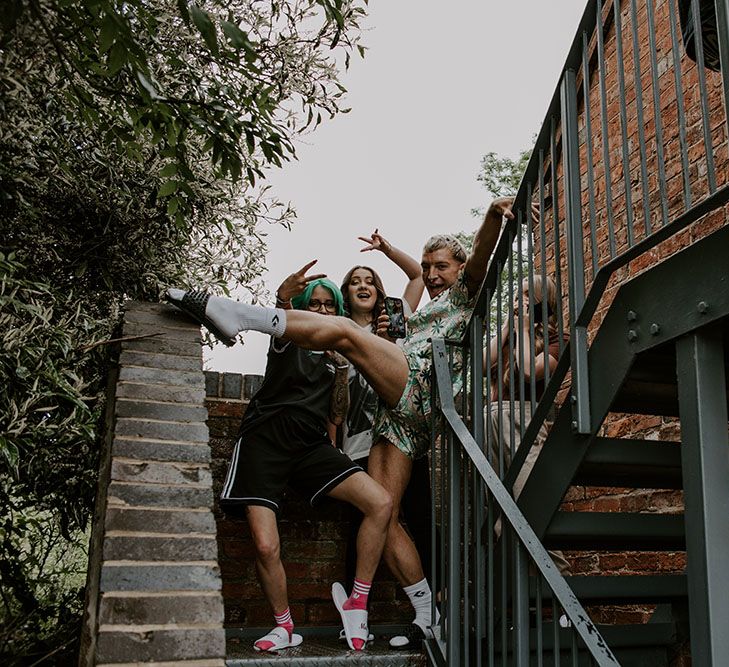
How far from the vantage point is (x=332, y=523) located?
3.89 meters

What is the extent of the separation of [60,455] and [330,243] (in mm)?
10760

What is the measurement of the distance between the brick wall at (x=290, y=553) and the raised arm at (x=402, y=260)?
3.81 feet

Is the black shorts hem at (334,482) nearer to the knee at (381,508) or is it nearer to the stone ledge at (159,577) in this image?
the knee at (381,508)

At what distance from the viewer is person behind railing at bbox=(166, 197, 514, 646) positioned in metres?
3.16

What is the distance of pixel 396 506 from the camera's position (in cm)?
334

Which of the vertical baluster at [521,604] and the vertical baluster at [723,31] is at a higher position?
the vertical baluster at [723,31]

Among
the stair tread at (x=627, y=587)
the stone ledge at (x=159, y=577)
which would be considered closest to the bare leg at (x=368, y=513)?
the stair tread at (x=627, y=587)

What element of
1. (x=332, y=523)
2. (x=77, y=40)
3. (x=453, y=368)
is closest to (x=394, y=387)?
(x=453, y=368)

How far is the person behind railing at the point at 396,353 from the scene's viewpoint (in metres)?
3.16

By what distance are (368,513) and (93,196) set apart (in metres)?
2.16

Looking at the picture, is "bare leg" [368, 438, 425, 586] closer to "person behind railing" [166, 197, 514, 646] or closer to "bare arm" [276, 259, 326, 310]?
"person behind railing" [166, 197, 514, 646]

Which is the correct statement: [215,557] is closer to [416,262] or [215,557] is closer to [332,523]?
[332,523]

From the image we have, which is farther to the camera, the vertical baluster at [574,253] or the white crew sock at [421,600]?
the white crew sock at [421,600]

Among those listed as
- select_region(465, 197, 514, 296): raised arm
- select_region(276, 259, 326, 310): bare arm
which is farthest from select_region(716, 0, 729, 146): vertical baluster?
select_region(276, 259, 326, 310): bare arm
